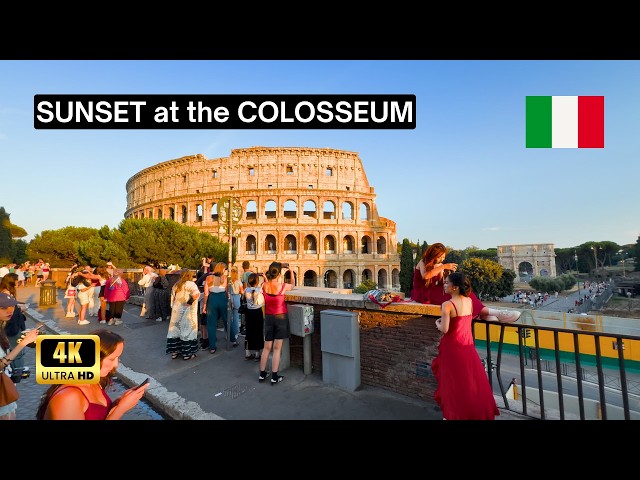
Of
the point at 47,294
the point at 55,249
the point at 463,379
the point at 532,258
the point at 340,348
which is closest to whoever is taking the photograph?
the point at 463,379

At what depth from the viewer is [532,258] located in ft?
261

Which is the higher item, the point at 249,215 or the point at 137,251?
the point at 249,215

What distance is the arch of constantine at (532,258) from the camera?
259ft

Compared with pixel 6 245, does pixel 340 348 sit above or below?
below

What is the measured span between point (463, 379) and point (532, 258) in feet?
314

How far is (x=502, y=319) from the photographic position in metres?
3.34

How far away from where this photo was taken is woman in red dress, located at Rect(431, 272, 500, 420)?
9.72 ft

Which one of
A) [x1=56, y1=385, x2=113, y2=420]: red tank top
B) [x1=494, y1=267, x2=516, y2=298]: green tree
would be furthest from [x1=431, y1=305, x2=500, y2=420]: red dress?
[x1=494, y1=267, x2=516, y2=298]: green tree

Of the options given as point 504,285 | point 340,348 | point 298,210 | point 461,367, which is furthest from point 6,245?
point 504,285

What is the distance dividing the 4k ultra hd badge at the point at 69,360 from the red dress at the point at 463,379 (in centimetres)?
311

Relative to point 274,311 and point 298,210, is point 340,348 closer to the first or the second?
point 274,311
